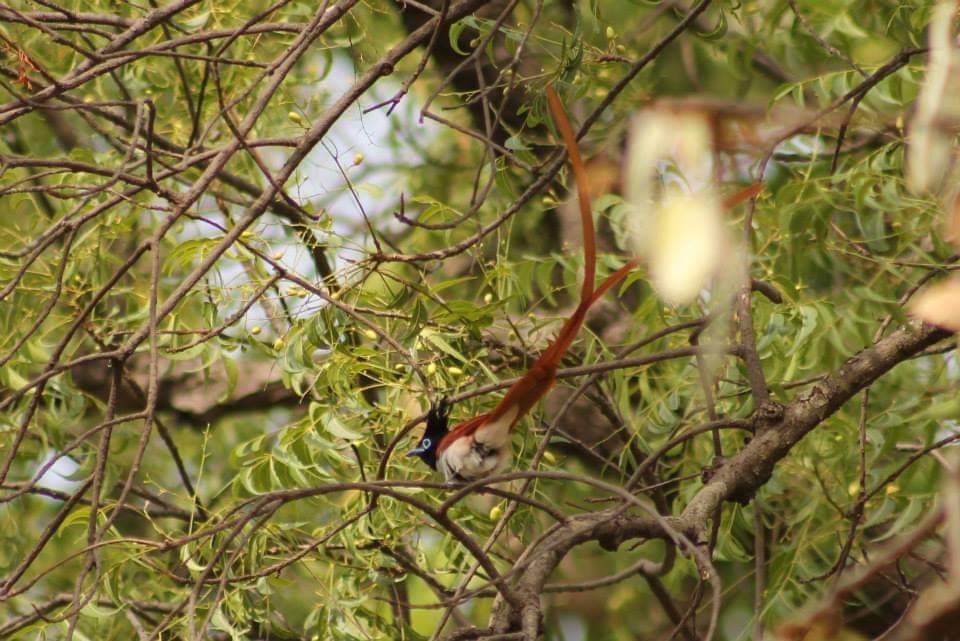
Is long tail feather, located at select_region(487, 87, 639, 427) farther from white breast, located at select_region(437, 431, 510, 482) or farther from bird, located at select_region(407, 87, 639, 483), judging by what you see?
white breast, located at select_region(437, 431, 510, 482)

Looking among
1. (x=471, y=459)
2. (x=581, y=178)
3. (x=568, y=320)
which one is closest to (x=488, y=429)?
(x=471, y=459)

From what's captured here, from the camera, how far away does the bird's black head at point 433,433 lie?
2459mm

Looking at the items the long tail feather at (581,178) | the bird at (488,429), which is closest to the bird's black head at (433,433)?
the bird at (488,429)

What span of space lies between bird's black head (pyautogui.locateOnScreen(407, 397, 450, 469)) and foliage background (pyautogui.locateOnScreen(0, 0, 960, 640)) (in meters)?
0.07

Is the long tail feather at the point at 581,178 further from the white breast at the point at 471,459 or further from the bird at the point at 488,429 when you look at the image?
the white breast at the point at 471,459

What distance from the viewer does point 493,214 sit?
3.78 m

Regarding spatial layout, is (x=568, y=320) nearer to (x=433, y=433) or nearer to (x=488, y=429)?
(x=488, y=429)

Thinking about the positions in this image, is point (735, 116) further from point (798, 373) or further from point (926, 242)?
point (926, 242)

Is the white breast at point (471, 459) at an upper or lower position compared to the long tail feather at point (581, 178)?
lower

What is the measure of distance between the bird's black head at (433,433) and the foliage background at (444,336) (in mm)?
74

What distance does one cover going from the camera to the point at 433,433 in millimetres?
2545

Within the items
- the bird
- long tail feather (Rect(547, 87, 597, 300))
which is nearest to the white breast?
the bird

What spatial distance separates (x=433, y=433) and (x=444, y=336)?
8.0 inches

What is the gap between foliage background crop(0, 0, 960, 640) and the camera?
2209 mm
